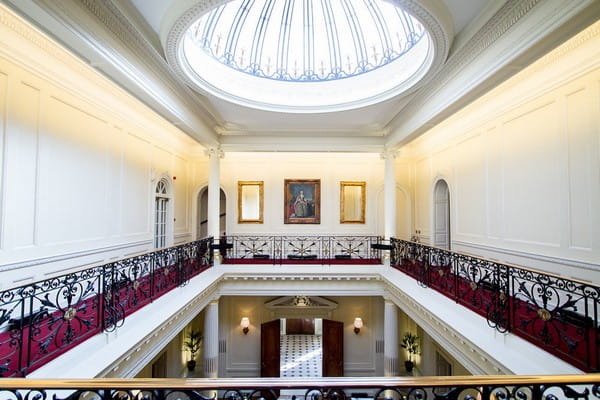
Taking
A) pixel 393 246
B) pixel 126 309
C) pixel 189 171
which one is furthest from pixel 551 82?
pixel 189 171

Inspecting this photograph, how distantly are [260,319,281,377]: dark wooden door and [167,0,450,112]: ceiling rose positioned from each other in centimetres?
790

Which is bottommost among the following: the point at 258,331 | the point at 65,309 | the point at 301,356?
the point at 301,356

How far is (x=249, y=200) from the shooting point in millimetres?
10992

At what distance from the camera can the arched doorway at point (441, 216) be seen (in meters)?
9.34

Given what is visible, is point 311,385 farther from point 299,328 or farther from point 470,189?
point 299,328

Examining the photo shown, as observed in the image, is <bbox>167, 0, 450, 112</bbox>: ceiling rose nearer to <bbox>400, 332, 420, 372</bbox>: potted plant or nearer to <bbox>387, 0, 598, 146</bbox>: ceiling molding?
<bbox>387, 0, 598, 146</bbox>: ceiling molding

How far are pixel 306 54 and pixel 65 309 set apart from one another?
6.78 m

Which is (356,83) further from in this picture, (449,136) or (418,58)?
(449,136)

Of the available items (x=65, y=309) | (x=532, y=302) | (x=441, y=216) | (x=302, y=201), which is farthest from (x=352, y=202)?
(x=65, y=309)

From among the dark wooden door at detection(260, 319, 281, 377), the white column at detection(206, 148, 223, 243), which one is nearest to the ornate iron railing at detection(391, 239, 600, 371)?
the white column at detection(206, 148, 223, 243)

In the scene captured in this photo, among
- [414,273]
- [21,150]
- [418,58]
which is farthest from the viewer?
[414,273]

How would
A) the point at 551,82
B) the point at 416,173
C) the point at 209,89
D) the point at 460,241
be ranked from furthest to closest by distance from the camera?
the point at 416,173, the point at 460,241, the point at 209,89, the point at 551,82

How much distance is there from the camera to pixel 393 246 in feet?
27.5

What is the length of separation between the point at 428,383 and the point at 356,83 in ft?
21.7
